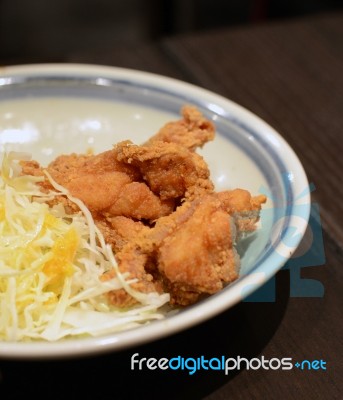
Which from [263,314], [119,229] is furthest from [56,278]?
[263,314]

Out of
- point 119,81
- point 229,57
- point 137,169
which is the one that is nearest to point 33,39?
point 229,57

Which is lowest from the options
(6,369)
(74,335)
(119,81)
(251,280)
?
(6,369)

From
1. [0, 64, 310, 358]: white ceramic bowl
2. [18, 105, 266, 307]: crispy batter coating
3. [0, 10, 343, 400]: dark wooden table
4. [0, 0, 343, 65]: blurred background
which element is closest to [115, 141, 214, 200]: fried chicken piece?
[18, 105, 266, 307]: crispy batter coating

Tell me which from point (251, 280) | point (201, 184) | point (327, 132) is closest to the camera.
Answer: point (251, 280)

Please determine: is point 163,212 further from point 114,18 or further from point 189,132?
point 114,18

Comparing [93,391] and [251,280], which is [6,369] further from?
[251,280]

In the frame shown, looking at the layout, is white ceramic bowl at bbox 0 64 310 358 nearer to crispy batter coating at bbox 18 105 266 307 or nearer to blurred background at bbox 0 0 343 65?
crispy batter coating at bbox 18 105 266 307
